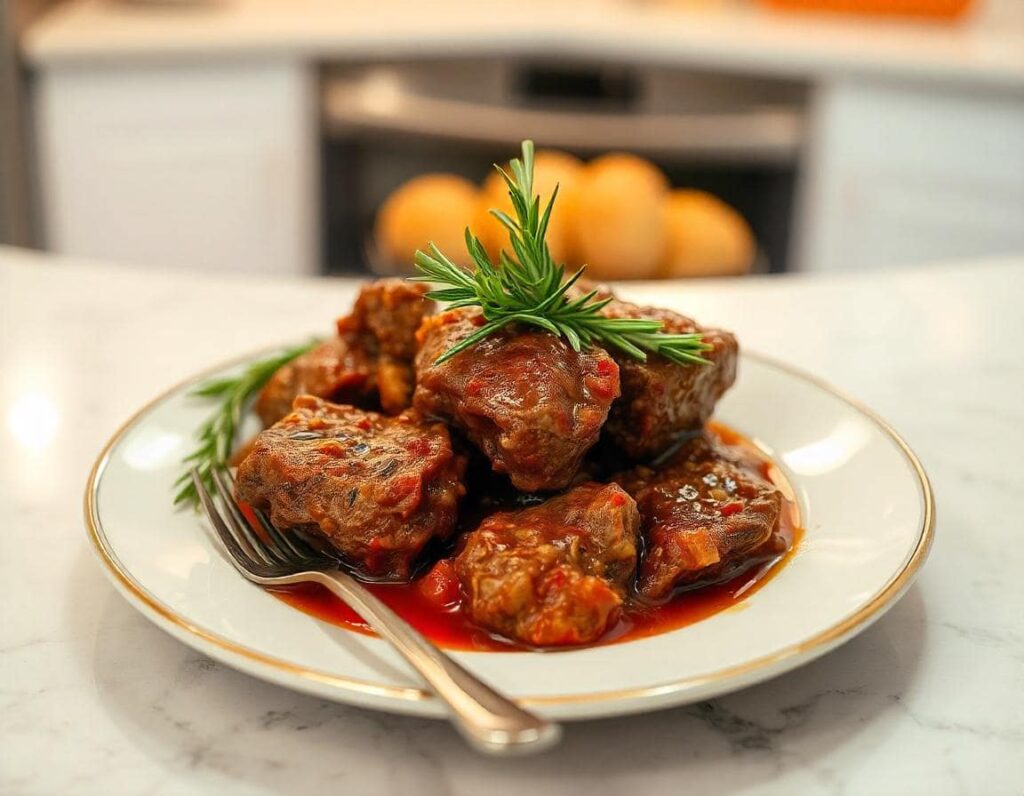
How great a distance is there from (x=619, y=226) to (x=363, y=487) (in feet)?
4.79

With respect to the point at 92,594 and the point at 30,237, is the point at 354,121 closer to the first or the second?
the point at 30,237

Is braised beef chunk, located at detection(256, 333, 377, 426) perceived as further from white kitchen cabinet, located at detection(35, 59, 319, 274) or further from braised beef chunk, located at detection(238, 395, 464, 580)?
white kitchen cabinet, located at detection(35, 59, 319, 274)

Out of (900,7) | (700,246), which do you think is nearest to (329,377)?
(700,246)

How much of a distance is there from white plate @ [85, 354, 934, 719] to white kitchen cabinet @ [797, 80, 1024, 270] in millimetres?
2663

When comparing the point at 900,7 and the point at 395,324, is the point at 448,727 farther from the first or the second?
the point at 900,7

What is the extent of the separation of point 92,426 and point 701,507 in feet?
3.04

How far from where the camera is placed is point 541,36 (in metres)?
4.06

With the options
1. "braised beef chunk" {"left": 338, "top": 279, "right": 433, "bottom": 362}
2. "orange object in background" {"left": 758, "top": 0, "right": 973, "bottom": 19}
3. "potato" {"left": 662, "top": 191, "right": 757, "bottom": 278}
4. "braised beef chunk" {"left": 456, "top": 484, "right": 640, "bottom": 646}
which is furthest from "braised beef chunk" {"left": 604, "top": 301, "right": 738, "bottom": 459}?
"orange object in background" {"left": 758, "top": 0, "right": 973, "bottom": 19}

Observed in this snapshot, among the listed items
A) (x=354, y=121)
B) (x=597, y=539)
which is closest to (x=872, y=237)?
(x=354, y=121)

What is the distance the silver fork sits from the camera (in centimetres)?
88

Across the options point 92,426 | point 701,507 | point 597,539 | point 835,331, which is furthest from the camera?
point 835,331

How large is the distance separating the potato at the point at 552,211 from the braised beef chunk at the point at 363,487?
1.17m

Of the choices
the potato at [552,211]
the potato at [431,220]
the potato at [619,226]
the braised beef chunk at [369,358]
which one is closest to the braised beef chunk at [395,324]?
the braised beef chunk at [369,358]

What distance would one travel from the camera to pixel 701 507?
4.17 feet
